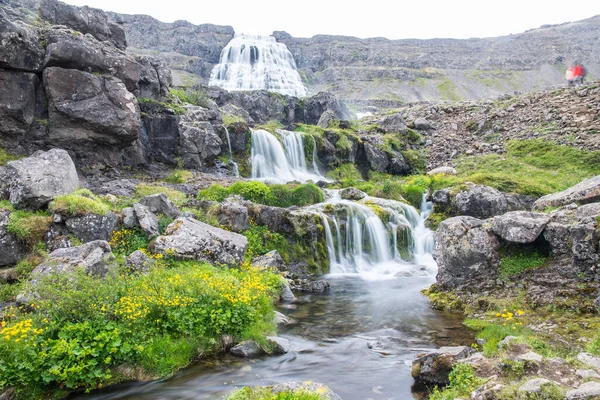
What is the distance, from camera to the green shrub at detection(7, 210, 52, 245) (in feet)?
39.7

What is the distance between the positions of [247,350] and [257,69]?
290ft

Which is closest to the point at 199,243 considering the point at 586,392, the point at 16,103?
the point at 586,392

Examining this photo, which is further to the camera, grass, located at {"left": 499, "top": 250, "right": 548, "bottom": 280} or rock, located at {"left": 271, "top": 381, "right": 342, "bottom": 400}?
grass, located at {"left": 499, "top": 250, "right": 548, "bottom": 280}

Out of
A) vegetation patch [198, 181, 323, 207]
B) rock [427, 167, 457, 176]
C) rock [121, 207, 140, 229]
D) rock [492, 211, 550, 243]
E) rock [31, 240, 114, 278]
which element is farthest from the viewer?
A: rock [427, 167, 457, 176]

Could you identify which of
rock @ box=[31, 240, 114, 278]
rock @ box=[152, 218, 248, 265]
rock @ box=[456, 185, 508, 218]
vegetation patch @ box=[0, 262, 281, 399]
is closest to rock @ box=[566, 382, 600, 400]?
vegetation patch @ box=[0, 262, 281, 399]

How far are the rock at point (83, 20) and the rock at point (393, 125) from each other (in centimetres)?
2360

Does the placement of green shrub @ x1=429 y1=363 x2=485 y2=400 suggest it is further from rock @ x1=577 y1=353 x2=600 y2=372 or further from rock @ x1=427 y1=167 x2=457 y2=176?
rock @ x1=427 y1=167 x2=457 y2=176

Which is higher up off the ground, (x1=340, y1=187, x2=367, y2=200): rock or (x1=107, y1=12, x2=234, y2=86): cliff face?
(x1=107, y1=12, x2=234, y2=86): cliff face

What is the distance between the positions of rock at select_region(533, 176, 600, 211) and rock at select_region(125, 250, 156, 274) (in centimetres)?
1259

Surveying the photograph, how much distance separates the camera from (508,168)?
28312 mm

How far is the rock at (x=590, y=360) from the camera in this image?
19.5 ft

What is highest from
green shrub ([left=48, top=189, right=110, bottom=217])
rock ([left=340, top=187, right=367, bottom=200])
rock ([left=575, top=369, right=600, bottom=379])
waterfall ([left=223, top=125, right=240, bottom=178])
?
waterfall ([left=223, top=125, right=240, bottom=178])

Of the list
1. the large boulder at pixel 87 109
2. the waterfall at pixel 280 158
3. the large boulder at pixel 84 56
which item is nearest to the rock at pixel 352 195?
the waterfall at pixel 280 158

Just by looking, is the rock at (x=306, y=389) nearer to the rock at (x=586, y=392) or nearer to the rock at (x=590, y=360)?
the rock at (x=586, y=392)
